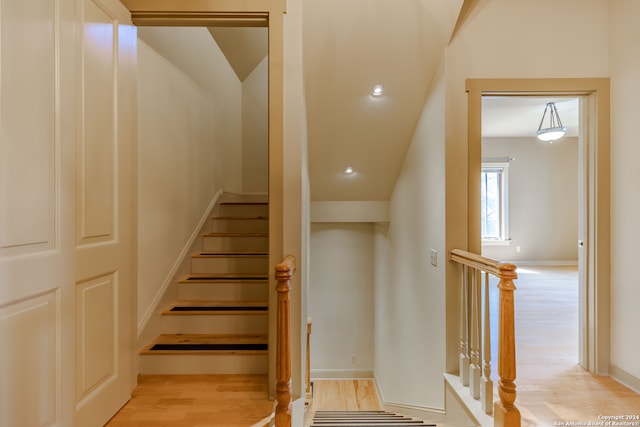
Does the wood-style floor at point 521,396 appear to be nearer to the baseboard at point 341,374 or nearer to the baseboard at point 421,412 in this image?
the baseboard at point 421,412

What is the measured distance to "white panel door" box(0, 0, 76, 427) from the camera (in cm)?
119

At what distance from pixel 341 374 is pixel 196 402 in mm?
3591

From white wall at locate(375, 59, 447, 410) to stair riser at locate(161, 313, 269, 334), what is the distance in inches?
54.1

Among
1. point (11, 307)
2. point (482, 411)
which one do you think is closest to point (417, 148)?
point (482, 411)

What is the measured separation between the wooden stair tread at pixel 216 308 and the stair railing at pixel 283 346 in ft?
3.21

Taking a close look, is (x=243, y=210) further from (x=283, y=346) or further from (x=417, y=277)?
(x=283, y=346)

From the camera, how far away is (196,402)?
193 centimetres

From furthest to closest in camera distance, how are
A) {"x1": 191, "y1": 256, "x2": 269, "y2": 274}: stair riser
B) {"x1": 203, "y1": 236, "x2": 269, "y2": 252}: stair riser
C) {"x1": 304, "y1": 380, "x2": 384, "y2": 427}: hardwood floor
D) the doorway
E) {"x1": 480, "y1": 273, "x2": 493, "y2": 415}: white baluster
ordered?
the doorway < {"x1": 304, "y1": 380, "x2": 384, "y2": 427}: hardwood floor < {"x1": 203, "y1": 236, "x2": 269, "y2": 252}: stair riser < {"x1": 191, "y1": 256, "x2": 269, "y2": 274}: stair riser < {"x1": 480, "y1": 273, "x2": 493, "y2": 415}: white baluster

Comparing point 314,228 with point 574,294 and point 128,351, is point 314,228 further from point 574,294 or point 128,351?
point 574,294

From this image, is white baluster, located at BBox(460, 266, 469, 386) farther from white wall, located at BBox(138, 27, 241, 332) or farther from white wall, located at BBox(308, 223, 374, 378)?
white wall, located at BBox(308, 223, 374, 378)

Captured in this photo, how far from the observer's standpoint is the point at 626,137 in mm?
2379

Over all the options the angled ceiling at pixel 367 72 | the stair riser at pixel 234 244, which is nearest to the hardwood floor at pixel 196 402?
the stair riser at pixel 234 244

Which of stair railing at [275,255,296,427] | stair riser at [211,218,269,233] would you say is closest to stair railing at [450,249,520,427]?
stair railing at [275,255,296,427]

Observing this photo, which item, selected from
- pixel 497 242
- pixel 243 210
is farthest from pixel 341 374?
pixel 497 242
